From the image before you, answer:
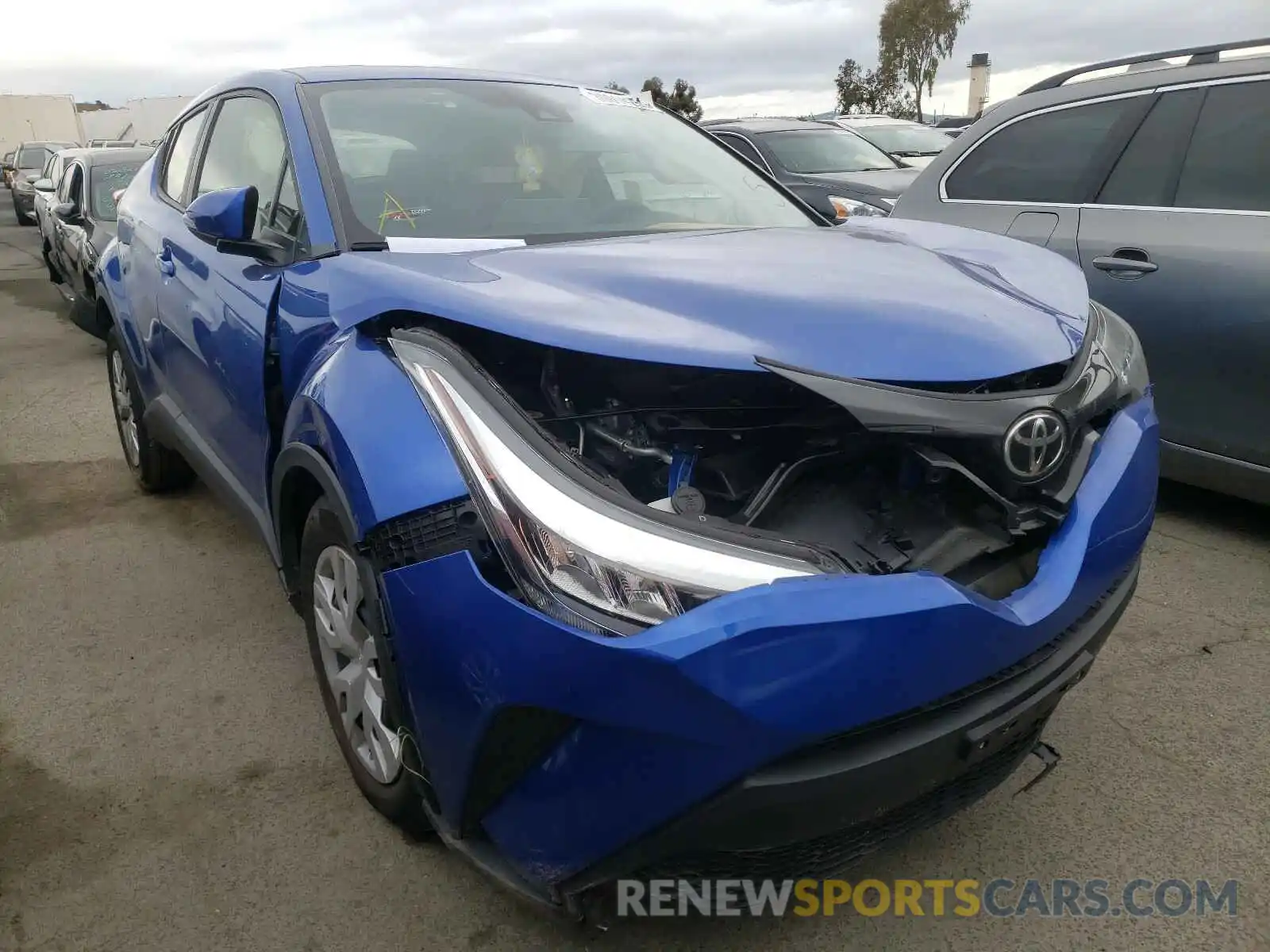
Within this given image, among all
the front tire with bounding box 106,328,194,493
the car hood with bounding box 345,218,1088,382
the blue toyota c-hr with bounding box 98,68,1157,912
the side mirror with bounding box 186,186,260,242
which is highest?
the side mirror with bounding box 186,186,260,242

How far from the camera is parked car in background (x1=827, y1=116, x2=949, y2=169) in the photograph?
11664 millimetres

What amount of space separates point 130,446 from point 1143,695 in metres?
4.15

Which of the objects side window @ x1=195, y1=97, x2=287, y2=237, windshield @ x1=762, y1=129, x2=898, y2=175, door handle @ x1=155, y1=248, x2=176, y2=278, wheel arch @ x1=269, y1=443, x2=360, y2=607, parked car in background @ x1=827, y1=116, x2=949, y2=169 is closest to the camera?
wheel arch @ x1=269, y1=443, x2=360, y2=607

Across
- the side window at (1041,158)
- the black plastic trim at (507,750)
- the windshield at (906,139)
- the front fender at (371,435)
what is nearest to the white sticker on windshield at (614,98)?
the front fender at (371,435)

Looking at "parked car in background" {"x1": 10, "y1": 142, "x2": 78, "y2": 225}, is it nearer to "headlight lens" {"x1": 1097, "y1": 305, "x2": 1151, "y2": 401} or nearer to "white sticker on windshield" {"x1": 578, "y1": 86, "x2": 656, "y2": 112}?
"white sticker on windshield" {"x1": 578, "y1": 86, "x2": 656, "y2": 112}

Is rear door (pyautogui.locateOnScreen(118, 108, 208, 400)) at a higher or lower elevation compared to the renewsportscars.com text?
higher

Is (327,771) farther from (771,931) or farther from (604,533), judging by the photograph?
(604,533)

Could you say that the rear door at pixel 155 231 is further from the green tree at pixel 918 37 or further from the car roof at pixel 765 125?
the green tree at pixel 918 37

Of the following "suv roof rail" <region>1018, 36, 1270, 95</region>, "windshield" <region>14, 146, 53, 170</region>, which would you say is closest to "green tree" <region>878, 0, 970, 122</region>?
"windshield" <region>14, 146, 53, 170</region>

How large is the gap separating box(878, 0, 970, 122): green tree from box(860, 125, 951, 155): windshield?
3978cm

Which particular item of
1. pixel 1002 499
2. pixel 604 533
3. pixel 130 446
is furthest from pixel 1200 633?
pixel 130 446

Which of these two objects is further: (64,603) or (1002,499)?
(64,603)

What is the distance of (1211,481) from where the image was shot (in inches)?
138

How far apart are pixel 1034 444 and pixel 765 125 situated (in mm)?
9214
